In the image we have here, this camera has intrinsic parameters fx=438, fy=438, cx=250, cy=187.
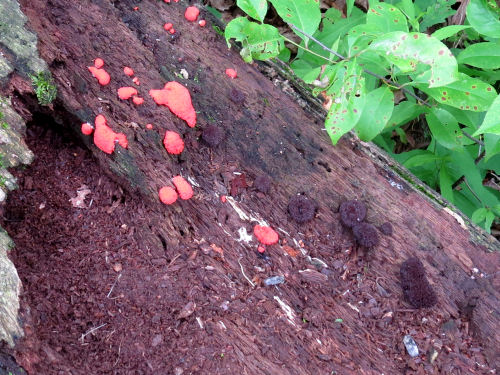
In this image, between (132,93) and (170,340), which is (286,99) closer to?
(132,93)

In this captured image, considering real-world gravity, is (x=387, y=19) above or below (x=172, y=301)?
above

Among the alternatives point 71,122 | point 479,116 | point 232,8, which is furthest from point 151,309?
point 232,8

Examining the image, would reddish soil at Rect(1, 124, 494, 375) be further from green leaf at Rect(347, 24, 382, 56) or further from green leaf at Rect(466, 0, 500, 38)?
green leaf at Rect(466, 0, 500, 38)

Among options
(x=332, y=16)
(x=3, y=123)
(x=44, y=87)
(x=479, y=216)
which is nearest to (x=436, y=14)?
(x=332, y=16)

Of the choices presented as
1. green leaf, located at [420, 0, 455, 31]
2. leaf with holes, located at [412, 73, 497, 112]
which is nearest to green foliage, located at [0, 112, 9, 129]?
leaf with holes, located at [412, 73, 497, 112]

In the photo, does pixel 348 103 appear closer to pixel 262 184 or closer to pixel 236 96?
pixel 262 184

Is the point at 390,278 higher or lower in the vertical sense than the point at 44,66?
lower

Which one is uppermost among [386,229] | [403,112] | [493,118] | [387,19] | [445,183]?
[387,19]
